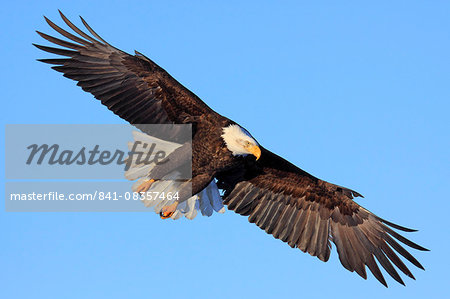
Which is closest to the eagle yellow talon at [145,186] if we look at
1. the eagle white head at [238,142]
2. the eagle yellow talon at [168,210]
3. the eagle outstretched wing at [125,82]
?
the eagle yellow talon at [168,210]

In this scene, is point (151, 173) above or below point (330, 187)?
below

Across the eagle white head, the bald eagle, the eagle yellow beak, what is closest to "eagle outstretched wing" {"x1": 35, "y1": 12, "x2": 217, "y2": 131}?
the bald eagle

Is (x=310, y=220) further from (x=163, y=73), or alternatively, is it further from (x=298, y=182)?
(x=163, y=73)

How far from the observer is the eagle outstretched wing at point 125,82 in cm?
716

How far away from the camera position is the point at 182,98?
23.6 feet

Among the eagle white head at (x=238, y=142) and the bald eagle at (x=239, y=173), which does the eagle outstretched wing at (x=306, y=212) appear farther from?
the eagle white head at (x=238, y=142)

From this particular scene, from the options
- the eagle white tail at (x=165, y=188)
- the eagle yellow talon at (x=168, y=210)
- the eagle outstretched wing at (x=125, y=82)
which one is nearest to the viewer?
the eagle outstretched wing at (x=125, y=82)

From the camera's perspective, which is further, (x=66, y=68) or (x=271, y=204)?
(x=271, y=204)

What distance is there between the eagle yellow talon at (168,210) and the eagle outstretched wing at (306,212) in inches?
27.4

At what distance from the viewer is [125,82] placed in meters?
7.22

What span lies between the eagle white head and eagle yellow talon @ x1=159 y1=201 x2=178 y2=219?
1012 millimetres

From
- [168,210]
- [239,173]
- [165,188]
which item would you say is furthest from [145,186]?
[239,173]

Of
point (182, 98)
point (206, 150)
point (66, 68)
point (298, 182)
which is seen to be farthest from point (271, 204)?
point (66, 68)

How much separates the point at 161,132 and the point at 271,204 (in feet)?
5.57
